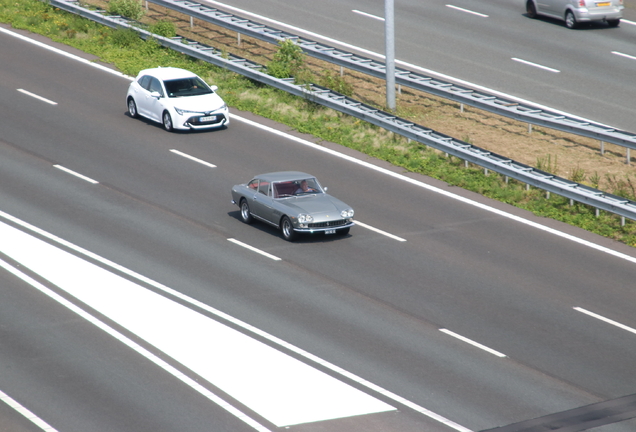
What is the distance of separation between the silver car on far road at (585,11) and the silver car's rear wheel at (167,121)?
60.3 feet

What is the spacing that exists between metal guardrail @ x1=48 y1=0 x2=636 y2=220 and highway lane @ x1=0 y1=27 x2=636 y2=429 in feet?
5.82

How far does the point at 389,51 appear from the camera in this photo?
26.6 metres

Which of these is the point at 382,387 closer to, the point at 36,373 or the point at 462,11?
the point at 36,373

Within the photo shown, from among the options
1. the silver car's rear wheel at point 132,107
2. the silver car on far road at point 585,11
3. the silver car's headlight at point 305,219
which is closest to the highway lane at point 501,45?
the silver car on far road at point 585,11

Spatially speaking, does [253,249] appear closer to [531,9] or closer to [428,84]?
[428,84]

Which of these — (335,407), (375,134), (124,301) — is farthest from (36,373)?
(375,134)

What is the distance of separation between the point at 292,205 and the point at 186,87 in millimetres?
9496

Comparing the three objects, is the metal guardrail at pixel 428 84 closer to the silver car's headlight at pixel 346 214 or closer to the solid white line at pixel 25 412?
the silver car's headlight at pixel 346 214

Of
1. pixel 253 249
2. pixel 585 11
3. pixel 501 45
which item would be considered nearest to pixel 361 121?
pixel 253 249

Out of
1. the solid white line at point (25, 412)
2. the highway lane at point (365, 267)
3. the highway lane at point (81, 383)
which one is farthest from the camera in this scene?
the highway lane at point (365, 267)

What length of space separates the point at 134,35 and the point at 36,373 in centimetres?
2271

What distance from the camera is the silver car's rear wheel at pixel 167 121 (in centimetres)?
2605

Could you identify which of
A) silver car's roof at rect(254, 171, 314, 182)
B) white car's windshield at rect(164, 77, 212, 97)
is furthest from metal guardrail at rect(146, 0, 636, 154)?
silver car's roof at rect(254, 171, 314, 182)

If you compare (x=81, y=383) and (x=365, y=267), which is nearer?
(x=81, y=383)
